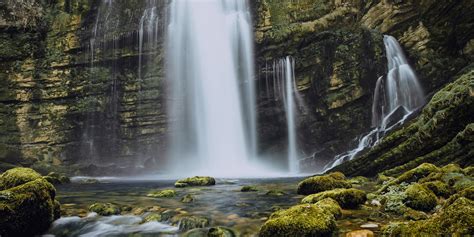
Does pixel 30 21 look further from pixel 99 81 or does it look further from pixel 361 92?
pixel 361 92

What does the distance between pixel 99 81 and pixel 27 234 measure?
86.1 feet

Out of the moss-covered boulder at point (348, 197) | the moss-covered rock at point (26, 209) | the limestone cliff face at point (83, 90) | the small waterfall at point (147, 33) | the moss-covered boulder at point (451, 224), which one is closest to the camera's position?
the moss-covered boulder at point (451, 224)

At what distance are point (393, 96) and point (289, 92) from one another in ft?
24.9

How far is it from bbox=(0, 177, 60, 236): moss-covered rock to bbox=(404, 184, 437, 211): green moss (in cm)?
725

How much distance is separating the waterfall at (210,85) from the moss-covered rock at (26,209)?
69.5 feet

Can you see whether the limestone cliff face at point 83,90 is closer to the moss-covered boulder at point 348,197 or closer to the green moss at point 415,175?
the green moss at point 415,175

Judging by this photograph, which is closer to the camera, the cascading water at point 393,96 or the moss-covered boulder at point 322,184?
the moss-covered boulder at point 322,184

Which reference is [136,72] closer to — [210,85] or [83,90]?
[83,90]

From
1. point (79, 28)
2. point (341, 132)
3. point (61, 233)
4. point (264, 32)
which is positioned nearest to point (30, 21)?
point (79, 28)

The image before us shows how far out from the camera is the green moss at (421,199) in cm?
701

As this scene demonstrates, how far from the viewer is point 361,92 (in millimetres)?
26312

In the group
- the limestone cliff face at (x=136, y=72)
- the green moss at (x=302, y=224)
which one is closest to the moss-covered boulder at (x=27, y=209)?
the green moss at (x=302, y=224)

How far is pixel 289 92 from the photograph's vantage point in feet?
93.1

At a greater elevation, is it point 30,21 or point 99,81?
point 30,21
